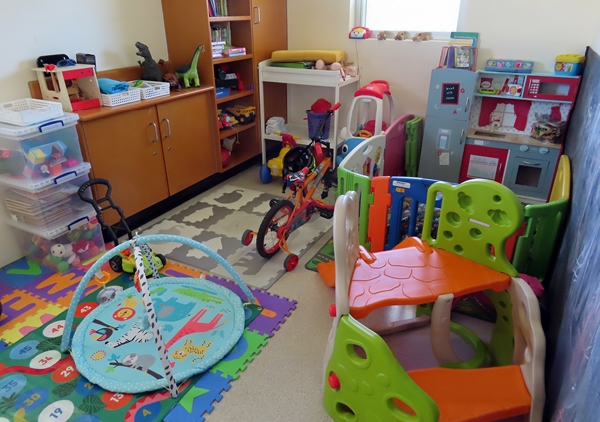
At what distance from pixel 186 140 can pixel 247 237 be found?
114 cm

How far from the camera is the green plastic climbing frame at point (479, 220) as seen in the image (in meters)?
1.61

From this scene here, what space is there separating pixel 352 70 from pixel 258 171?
1.33m

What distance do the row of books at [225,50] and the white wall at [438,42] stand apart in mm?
744

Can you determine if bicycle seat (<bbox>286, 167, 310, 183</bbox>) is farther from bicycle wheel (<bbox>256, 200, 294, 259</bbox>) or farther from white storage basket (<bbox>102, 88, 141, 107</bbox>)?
white storage basket (<bbox>102, 88, 141, 107</bbox>)

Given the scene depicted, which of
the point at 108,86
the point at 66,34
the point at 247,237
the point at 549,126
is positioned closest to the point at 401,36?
the point at 549,126

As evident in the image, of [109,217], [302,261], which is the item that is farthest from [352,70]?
[109,217]

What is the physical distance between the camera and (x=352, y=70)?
148 inches

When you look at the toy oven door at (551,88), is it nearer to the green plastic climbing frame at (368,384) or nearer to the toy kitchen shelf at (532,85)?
the toy kitchen shelf at (532,85)

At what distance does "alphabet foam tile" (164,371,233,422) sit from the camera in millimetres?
1643

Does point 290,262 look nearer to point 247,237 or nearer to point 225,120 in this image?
point 247,237

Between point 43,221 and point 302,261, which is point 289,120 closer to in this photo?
point 302,261

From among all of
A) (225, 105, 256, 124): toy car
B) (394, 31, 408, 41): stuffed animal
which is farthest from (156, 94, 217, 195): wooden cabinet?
(394, 31, 408, 41): stuffed animal

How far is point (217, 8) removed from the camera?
3.46 m

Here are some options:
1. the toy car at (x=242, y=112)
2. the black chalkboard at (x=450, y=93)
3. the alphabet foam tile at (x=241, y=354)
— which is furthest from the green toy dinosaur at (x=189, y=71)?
the alphabet foam tile at (x=241, y=354)
